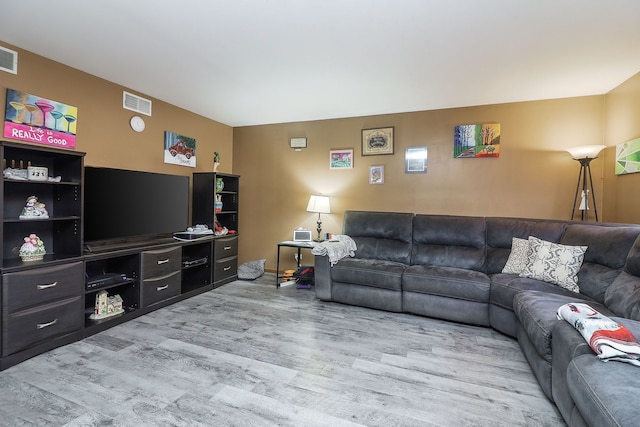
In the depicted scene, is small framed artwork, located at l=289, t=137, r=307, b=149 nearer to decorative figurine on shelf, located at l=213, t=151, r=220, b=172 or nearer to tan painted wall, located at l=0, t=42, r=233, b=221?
decorative figurine on shelf, located at l=213, t=151, r=220, b=172

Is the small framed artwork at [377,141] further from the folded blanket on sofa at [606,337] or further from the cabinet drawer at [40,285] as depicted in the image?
the cabinet drawer at [40,285]

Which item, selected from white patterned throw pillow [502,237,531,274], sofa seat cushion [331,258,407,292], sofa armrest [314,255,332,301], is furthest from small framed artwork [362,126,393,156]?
white patterned throw pillow [502,237,531,274]

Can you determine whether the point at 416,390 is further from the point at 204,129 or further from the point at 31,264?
the point at 204,129

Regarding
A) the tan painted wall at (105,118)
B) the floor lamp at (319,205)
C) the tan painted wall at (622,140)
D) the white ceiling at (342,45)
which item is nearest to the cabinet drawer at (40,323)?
the tan painted wall at (105,118)

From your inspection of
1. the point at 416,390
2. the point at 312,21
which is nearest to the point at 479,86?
the point at 312,21

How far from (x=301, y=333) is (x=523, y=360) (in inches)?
68.5

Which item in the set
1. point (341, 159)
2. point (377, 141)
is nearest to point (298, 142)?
point (341, 159)

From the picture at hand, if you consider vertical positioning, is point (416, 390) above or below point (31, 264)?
below

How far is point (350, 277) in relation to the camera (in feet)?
11.0

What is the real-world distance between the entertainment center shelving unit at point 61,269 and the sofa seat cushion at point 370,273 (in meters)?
1.79

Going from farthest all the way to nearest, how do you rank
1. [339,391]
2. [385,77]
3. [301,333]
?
[385,77], [301,333], [339,391]

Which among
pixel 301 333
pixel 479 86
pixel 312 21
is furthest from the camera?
pixel 479 86

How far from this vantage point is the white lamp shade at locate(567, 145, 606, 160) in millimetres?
3022

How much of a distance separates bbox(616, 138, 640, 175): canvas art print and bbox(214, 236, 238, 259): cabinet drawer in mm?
4498
